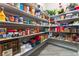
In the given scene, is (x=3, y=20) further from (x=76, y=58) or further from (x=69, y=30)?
(x=69, y=30)

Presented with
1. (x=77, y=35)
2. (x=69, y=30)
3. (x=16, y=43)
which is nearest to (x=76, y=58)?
(x=16, y=43)

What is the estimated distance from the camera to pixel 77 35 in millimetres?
3934

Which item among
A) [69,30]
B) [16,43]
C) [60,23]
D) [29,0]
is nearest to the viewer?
[29,0]

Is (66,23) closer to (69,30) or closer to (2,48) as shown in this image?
(69,30)

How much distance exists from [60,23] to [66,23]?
0.97 ft

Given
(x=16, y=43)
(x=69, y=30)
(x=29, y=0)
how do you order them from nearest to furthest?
1. (x=29, y=0)
2. (x=16, y=43)
3. (x=69, y=30)

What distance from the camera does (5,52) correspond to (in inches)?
75.0

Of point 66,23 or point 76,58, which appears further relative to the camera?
point 66,23

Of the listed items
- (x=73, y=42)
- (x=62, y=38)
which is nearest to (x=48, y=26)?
(x=62, y=38)

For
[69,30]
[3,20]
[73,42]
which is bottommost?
[73,42]

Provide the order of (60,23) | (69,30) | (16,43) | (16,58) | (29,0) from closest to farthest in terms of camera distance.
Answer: (16,58), (29,0), (16,43), (69,30), (60,23)

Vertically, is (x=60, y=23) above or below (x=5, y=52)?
above

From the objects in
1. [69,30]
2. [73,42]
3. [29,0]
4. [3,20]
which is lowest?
[73,42]

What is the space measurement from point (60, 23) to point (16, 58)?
3.10 meters
